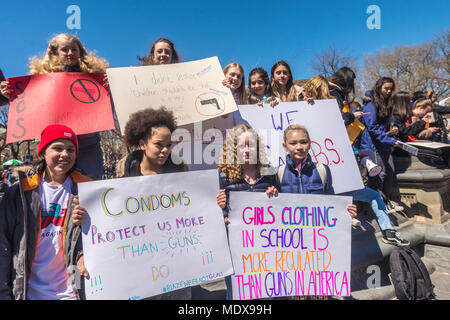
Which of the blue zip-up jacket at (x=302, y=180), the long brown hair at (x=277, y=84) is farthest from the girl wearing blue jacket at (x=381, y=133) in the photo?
the blue zip-up jacket at (x=302, y=180)

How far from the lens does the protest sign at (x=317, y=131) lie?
269cm

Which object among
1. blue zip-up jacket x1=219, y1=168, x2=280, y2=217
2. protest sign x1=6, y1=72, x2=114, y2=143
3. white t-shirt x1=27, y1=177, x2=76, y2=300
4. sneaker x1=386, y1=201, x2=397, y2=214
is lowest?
sneaker x1=386, y1=201, x2=397, y2=214

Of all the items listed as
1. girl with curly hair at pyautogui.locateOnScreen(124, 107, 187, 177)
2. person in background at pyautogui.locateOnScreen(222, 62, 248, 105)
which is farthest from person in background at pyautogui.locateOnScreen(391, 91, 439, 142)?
girl with curly hair at pyautogui.locateOnScreen(124, 107, 187, 177)

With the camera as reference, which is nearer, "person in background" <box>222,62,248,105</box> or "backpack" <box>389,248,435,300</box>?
"backpack" <box>389,248,435,300</box>

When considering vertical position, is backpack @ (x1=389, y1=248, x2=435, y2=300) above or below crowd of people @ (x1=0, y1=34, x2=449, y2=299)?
below

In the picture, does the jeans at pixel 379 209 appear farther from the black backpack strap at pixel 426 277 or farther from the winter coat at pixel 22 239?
the winter coat at pixel 22 239

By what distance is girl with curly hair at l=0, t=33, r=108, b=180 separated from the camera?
7.98 feet

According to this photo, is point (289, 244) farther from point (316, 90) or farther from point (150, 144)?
point (316, 90)

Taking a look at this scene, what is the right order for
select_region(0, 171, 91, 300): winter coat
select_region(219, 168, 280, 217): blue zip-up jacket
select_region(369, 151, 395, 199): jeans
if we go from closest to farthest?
select_region(0, 171, 91, 300): winter coat < select_region(219, 168, 280, 217): blue zip-up jacket < select_region(369, 151, 395, 199): jeans

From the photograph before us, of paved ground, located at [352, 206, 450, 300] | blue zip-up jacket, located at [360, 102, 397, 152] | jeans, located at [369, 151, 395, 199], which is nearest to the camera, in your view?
paved ground, located at [352, 206, 450, 300]

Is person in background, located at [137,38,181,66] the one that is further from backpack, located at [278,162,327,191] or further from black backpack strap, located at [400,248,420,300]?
black backpack strap, located at [400,248,420,300]

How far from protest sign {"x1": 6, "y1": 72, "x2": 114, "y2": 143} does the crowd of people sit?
0.12 meters

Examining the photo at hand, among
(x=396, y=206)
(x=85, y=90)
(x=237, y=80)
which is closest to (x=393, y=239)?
(x=396, y=206)
